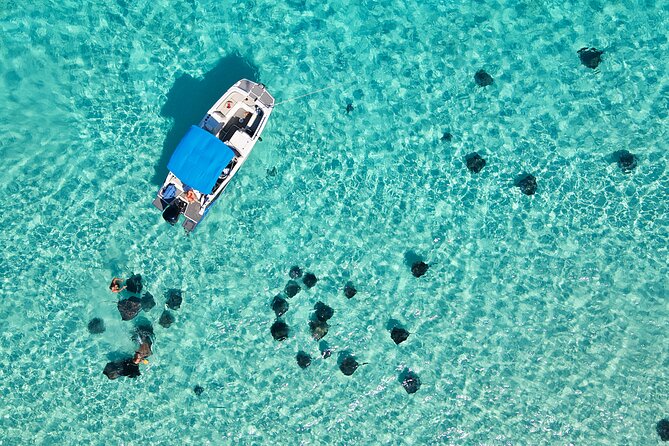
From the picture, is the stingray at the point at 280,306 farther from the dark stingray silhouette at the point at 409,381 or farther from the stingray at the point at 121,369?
the stingray at the point at 121,369

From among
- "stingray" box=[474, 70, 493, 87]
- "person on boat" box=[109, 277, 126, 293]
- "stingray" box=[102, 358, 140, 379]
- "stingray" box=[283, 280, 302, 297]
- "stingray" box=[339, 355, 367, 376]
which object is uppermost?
"stingray" box=[474, 70, 493, 87]

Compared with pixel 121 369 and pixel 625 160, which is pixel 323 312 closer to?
pixel 121 369

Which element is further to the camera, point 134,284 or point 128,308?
point 134,284

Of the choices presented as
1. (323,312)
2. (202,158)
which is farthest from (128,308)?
(323,312)

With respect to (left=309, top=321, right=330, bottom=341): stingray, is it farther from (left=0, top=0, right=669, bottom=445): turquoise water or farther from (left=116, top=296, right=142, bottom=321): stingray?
(left=116, top=296, right=142, bottom=321): stingray

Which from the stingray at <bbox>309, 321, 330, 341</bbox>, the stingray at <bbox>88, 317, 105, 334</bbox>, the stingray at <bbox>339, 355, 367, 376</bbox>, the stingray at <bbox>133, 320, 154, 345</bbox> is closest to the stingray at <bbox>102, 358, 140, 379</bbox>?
the stingray at <bbox>133, 320, 154, 345</bbox>

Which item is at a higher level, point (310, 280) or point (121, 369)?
point (310, 280)

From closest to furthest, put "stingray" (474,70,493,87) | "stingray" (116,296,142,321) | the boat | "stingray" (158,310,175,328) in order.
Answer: the boat
"stingray" (116,296,142,321)
"stingray" (158,310,175,328)
"stingray" (474,70,493,87)
